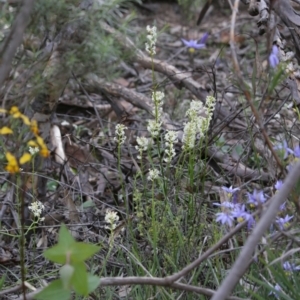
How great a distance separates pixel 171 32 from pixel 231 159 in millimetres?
3523

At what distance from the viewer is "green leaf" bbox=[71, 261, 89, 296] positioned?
1.97 m

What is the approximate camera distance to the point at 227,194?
9.27ft

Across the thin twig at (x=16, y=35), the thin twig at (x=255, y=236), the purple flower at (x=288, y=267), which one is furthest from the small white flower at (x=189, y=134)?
the thin twig at (x=255, y=236)

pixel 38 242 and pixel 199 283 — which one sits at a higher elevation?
pixel 199 283

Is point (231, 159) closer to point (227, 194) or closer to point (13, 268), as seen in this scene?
point (227, 194)

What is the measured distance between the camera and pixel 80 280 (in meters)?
1.97

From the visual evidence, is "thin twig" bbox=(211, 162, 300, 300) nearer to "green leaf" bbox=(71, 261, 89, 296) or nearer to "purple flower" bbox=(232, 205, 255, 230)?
"green leaf" bbox=(71, 261, 89, 296)

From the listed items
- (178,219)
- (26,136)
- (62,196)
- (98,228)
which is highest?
(178,219)

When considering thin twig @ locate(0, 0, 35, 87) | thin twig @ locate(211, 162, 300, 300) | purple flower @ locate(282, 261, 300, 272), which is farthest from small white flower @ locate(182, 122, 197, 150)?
thin twig @ locate(211, 162, 300, 300)

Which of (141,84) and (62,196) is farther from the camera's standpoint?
(141,84)

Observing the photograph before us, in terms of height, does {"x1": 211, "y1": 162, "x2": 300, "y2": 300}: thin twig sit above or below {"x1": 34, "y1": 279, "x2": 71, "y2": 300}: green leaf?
above

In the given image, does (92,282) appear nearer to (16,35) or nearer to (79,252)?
(79,252)

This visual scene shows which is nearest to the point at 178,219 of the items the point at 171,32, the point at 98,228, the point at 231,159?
the point at 98,228

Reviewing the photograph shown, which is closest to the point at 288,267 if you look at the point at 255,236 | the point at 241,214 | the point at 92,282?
the point at 241,214
